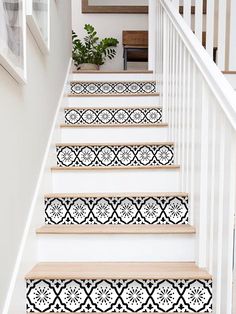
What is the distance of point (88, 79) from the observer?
4.22 metres

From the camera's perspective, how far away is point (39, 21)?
237 cm

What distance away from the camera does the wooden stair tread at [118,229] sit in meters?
2.22

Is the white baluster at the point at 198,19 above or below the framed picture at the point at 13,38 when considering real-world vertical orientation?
above

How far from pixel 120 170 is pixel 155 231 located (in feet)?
1.97

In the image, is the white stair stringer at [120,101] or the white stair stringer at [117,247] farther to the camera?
the white stair stringer at [120,101]

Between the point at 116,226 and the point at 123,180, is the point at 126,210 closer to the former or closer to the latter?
the point at 116,226

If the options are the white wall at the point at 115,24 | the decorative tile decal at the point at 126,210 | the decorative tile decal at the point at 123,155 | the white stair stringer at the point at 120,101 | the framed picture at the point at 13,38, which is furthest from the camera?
the white wall at the point at 115,24

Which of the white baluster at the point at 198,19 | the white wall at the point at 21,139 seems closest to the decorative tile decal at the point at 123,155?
the white wall at the point at 21,139

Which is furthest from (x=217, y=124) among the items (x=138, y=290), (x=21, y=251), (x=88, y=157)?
(x=88, y=157)

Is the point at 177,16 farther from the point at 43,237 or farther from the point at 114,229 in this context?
the point at 43,237

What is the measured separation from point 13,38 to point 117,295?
3.78 feet

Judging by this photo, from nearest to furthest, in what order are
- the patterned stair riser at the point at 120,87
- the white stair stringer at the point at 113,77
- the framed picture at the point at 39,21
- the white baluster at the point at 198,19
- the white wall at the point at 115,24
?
the framed picture at the point at 39,21 < the white baluster at the point at 198,19 < the patterned stair riser at the point at 120,87 < the white stair stringer at the point at 113,77 < the white wall at the point at 115,24

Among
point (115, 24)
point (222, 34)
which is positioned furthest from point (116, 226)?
point (115, 24)

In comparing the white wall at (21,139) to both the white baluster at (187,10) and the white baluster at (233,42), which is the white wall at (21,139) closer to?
the white baluster at (187,10)
